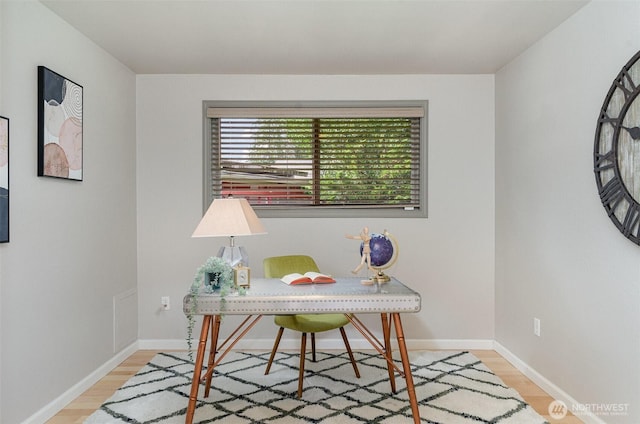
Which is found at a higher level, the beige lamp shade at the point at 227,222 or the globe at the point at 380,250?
the beige lamp shade at the point at 227,222

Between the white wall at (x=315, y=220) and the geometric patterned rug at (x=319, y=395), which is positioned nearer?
the geometric patterned rug at (x=319, y=395)

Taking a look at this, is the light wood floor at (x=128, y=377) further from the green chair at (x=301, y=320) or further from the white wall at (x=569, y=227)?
the green chair at (x=301, y=320)

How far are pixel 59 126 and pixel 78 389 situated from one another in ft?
5.46

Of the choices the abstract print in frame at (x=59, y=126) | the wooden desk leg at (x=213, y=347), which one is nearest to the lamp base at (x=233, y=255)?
the wooden desk leg at (x=213, y=347)

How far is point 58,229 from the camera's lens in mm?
2740

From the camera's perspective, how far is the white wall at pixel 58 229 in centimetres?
235

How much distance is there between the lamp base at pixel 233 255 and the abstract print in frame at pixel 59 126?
1.06 m

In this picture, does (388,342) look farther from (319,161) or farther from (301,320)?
(319,161)

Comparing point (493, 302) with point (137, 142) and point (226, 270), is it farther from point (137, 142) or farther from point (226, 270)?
point (137, 142)

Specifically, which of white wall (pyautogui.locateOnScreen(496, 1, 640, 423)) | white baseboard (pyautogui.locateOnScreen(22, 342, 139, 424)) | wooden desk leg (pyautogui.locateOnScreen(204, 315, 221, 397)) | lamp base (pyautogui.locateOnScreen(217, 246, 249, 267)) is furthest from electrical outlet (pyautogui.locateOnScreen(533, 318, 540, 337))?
white baseboard (pyautogui.locateOnScreen(22, 342, 139, 424))

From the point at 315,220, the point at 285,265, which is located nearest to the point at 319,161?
the point at 315,220

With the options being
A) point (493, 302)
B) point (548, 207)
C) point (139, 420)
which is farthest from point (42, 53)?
point (493, 302)

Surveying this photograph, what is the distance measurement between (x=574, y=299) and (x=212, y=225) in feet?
7.14

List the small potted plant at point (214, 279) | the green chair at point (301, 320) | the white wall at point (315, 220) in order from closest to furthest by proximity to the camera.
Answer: the small potted plant at point (214, 279) < the green chair at point (301, 320) < the white wall at point (315, 220)
